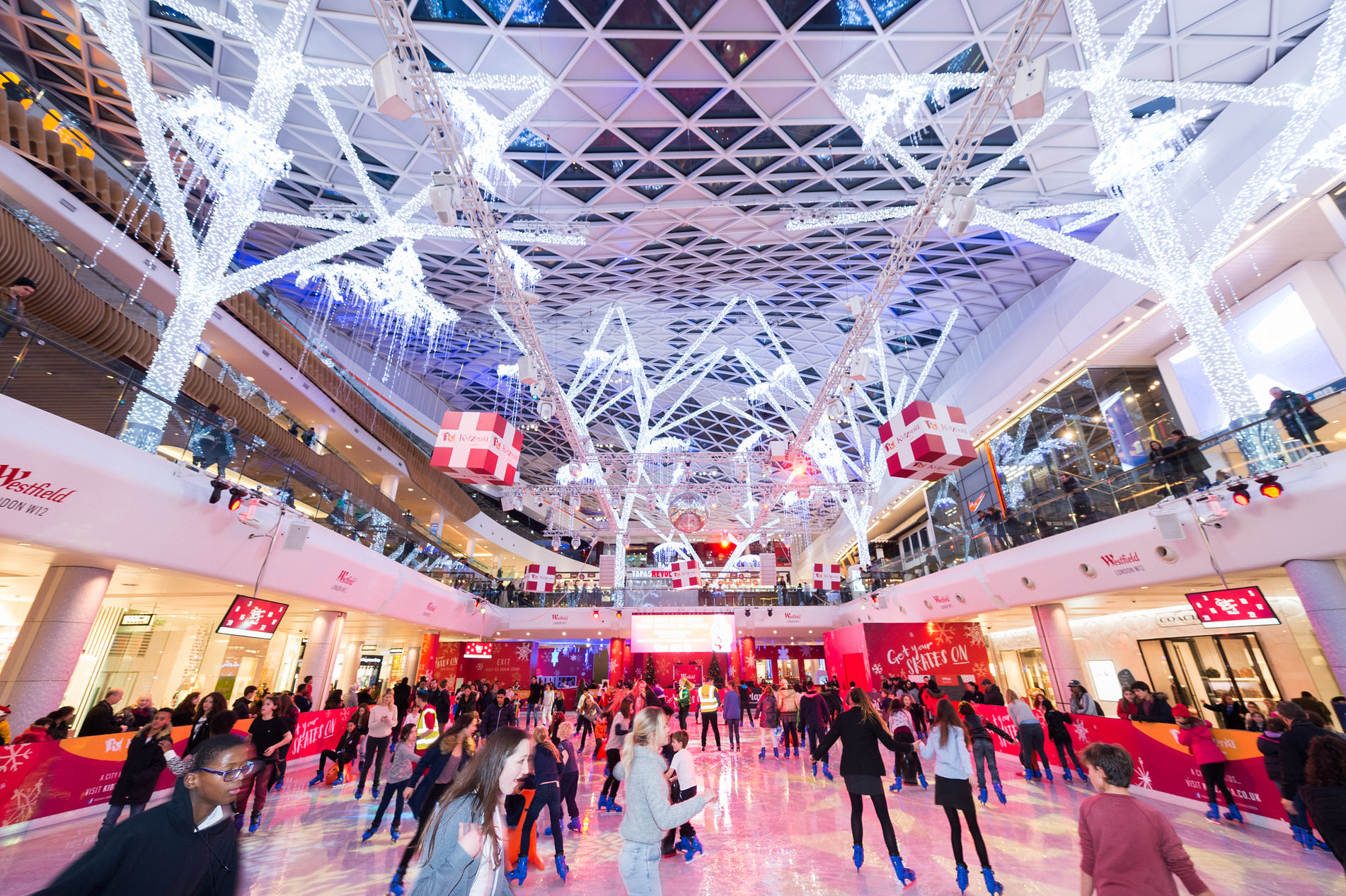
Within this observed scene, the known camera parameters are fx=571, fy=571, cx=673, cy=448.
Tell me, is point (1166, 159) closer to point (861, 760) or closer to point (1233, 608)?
point (1233, 608)

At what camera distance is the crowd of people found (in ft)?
6.75

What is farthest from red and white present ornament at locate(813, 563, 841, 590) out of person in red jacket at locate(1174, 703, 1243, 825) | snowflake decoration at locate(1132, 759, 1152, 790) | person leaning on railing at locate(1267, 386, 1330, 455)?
person leaning on railing at locate(1267, 386, 1330, 455)

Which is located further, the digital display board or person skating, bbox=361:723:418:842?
the digital display board

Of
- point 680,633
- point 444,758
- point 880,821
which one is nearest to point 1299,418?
point 880,821

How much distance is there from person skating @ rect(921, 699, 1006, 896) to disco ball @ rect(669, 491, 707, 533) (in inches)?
587

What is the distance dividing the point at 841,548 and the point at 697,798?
3863cm

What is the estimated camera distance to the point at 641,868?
11.2 ft

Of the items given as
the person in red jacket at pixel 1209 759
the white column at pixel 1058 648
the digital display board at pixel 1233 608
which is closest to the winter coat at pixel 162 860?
the person in red jacket at pixel 1209 759

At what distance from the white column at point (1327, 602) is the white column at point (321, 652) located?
1992 centimetres

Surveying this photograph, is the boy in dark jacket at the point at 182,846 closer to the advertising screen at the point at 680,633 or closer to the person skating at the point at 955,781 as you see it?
the person skating at the point at 955,781

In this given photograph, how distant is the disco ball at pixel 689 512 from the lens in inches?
825

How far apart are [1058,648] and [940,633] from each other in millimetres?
4986

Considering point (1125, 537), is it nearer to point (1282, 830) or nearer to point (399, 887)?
point (1282, 830)

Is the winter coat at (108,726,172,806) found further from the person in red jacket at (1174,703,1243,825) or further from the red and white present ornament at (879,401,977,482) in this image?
the person in red jacket at (1174,703,1243,825)
